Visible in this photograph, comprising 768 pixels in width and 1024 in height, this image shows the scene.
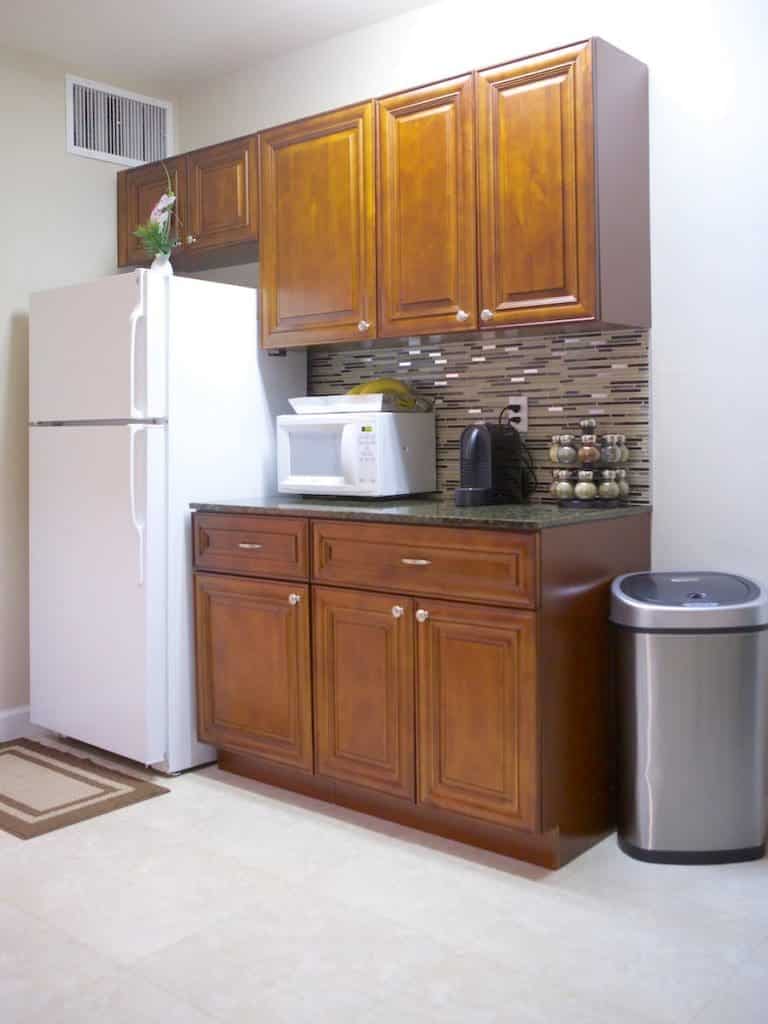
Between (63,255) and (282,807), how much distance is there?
89.4 inches

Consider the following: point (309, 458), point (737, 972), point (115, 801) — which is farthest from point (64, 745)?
point (737, 972)

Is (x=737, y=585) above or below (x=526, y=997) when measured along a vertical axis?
above

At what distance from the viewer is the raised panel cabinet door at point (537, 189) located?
109 inches

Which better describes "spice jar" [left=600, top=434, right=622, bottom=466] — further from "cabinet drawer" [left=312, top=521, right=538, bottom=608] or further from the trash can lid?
"cabinet drawer" [left=312, top=521, right=538, bottom=608]

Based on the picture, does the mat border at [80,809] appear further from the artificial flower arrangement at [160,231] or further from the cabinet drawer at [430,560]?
the artificial flower arrangement at [160,231]

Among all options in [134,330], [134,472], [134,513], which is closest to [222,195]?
[134,330]

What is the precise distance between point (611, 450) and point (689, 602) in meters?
0.55

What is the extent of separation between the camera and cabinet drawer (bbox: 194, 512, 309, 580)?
311 cm

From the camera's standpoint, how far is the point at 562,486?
297cm

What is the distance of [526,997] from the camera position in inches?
79.7

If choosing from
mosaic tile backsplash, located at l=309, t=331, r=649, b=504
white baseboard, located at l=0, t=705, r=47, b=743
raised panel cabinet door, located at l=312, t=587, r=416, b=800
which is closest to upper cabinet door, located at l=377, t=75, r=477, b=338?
mosaic tile backsplash, located at l=309, t=331, r=649, b=504

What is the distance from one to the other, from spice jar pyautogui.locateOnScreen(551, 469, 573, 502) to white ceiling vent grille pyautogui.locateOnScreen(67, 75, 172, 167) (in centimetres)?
232

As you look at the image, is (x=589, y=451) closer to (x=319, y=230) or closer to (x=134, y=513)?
Answer: (x=319, y=230)

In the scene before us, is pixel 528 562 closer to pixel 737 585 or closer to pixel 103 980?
pixel 737 585
